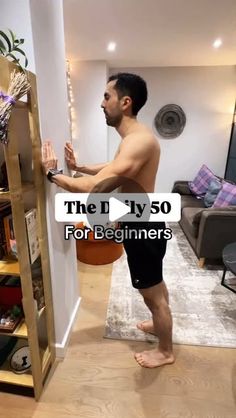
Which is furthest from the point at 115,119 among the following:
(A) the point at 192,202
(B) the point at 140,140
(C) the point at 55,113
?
(A) the point at 192,202

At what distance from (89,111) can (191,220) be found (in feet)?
7.63

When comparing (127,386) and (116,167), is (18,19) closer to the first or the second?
(116,167)

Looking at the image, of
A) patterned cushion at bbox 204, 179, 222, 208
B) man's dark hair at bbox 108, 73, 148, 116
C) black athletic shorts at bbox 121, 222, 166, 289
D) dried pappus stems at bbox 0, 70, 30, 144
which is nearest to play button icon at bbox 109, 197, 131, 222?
black athletic shorts at bbox 121, 222, 166, 289

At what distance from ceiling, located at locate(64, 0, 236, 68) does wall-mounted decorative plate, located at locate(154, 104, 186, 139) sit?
730 mm

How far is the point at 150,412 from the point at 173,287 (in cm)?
113

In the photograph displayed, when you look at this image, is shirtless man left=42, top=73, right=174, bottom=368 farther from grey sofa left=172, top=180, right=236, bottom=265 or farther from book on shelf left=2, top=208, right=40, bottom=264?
grey sofa left=172, top=180, right=236, bottom=265

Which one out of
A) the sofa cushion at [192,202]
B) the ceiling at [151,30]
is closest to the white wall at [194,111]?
the ceiling at [151,30]

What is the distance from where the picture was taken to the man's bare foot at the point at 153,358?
1.53 meters

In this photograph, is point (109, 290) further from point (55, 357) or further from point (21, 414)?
point (21, 414)

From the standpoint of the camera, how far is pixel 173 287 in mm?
2293

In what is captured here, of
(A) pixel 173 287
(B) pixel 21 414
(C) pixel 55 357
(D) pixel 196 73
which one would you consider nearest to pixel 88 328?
(C) pixel 55 357

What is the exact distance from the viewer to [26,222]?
3.75 feet

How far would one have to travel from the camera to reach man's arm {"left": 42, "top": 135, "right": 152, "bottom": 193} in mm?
1173

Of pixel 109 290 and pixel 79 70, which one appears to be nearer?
pixel 109 290
